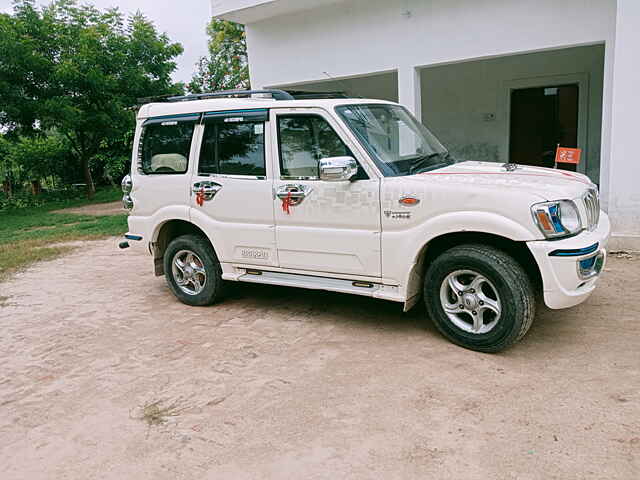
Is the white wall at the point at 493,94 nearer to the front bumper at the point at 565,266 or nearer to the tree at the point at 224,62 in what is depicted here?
the front bumper at the point at 565,266

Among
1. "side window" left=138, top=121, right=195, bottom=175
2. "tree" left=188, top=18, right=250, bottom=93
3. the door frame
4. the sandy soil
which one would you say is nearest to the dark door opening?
the door frame

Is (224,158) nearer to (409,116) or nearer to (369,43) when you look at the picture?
(409,116)

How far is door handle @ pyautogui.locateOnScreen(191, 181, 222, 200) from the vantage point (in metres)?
5.53

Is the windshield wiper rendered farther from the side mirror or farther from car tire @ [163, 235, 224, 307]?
car tire @ [163, 235, 224, 307]

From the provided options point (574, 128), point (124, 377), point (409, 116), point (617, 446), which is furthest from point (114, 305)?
point (574, 128)

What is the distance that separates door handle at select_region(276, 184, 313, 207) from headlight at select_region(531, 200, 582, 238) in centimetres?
191

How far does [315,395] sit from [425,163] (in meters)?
2.30

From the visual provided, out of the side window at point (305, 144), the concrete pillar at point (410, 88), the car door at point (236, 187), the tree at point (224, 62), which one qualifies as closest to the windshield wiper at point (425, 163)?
the side window at point (305, 144)

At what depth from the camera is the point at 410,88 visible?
917cm

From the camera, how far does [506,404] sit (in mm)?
3596

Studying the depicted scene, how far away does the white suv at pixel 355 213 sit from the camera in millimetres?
4129

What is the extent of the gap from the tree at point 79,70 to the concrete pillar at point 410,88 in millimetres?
11027

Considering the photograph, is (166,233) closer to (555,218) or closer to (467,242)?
(467,242)

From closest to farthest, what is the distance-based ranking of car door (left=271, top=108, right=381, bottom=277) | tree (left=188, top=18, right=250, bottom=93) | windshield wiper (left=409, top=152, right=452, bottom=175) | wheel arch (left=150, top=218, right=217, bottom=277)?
car door (left=271, top=108, right=381, bottom=277), windshield wiper (left=409, top=152, right=452, bottom=175), wheel arch (left=150, top=218, right=217, bottom=277), tree (left=188, top=18, right=250, bottom=93)
